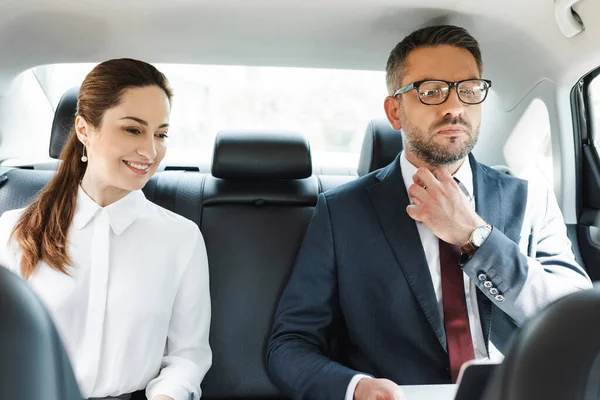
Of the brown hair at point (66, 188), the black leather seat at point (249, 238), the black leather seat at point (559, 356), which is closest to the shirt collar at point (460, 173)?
the black leather seat at point (249, 238)

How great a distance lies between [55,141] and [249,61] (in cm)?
74

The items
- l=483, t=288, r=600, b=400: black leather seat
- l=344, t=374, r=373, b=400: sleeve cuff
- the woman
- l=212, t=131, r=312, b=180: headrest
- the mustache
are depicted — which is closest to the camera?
l=483, t=288, r=600, b=400: black leather seat

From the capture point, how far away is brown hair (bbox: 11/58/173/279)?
4.98 feet

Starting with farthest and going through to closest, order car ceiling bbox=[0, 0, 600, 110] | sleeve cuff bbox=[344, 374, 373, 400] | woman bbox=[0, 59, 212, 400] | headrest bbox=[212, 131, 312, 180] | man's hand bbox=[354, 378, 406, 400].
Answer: headrest bbox=[212, 131, 312, 180], car ceiling bbox=[0, 0, 600, 110], woman bbox=[0, 59, 212, 400], sleeve cuff bbox=[344, 374, 373, 400], man's hand bbox=[354, 378, 406, 400]

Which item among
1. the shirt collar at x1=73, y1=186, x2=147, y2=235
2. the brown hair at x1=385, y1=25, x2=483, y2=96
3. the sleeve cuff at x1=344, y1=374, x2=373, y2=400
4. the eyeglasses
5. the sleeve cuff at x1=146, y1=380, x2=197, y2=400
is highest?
the brown hair at x1=385, y1=25, x2=483, y2=96

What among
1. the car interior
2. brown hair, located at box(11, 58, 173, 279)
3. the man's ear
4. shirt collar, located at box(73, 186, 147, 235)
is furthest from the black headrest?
the man's ear

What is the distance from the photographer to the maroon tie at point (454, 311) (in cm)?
152

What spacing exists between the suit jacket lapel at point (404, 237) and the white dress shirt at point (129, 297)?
526 millimetres

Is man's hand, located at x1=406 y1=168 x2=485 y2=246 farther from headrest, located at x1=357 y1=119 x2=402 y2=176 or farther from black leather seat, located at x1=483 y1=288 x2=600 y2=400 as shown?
black leather seat, located at x1=483 y1=288 x2=600 y2=400

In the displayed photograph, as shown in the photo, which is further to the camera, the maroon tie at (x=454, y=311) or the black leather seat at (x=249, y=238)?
the black leather seat at (x=249, y=238)

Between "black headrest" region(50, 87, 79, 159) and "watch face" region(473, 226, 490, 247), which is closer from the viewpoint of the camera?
"watch face" region(473, 226, 490, 247)

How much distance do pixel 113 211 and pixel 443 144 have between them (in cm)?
89

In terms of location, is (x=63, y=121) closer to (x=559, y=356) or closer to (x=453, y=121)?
(x=453, y=121)

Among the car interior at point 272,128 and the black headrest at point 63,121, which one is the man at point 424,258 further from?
the black headrest at point 63,121
